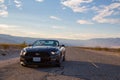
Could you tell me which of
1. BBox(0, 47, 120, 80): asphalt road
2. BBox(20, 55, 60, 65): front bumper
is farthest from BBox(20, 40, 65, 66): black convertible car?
BBox(0, 47, 120, 80): asphalt road

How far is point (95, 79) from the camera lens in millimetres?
10930

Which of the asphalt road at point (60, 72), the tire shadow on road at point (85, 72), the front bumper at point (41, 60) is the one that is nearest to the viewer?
the asphalt road at point (60, 72)

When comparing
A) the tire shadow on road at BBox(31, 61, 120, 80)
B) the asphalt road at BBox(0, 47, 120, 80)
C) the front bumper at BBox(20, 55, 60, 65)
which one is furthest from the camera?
the front bumper at BBox(20, 55, 60, 65)

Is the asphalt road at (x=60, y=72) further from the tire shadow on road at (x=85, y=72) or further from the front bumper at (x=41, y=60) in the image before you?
the front bumper at (x=41, y=60)

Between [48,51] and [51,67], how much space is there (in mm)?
873

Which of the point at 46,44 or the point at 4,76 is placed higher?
the point at 46,44

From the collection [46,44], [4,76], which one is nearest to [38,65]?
[46,44]

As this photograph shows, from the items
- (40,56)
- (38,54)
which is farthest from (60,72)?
(38,54)

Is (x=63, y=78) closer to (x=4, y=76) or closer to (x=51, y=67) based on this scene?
(x=4, y=76)

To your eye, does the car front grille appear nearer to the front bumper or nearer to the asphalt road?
the front bumper

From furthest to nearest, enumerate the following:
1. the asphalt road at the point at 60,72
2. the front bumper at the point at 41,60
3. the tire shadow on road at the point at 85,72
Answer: the front bumper at the point at 41,60 → the tire shadow on road at the point at 85,72 → the asphalt road at the point at 60,72

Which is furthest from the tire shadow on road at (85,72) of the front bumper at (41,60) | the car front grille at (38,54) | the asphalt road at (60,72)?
the car front grille at (38,54)

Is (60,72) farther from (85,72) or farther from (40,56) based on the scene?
(40,56)

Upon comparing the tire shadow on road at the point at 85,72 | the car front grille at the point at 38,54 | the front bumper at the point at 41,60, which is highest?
the car front grille at the point at 38,54
